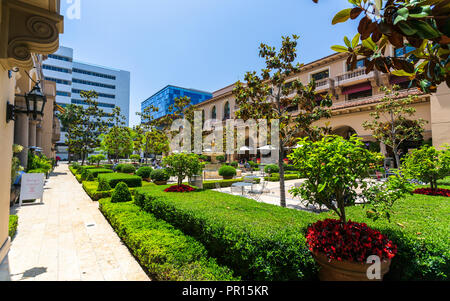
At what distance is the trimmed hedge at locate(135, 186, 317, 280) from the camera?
9.02ft

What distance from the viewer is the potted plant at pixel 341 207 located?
2.47m

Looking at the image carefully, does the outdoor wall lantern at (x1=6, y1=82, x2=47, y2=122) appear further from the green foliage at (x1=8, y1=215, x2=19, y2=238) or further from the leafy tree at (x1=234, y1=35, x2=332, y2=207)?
the leafy tree at (x1=234, y1=35, x2=332, y2=207)

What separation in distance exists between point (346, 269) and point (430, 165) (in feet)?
21.7

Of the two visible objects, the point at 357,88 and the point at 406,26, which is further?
the point at 357,88

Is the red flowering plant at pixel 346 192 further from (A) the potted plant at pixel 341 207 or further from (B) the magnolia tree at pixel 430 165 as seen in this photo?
(B) the magnolia tree at pixel 430 165

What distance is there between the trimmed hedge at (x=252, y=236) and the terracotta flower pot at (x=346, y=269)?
8.0 inches

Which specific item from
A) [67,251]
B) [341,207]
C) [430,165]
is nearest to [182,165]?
[67,251]

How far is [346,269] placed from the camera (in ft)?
8.09

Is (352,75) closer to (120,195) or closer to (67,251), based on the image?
(120,195)

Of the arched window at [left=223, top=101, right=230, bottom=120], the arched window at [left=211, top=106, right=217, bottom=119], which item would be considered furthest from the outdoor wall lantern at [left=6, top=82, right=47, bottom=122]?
the arched window at [left=211, top=106, right=217, bottom=119]

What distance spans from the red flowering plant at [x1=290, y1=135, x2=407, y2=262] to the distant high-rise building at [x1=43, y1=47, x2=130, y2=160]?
203 ft
